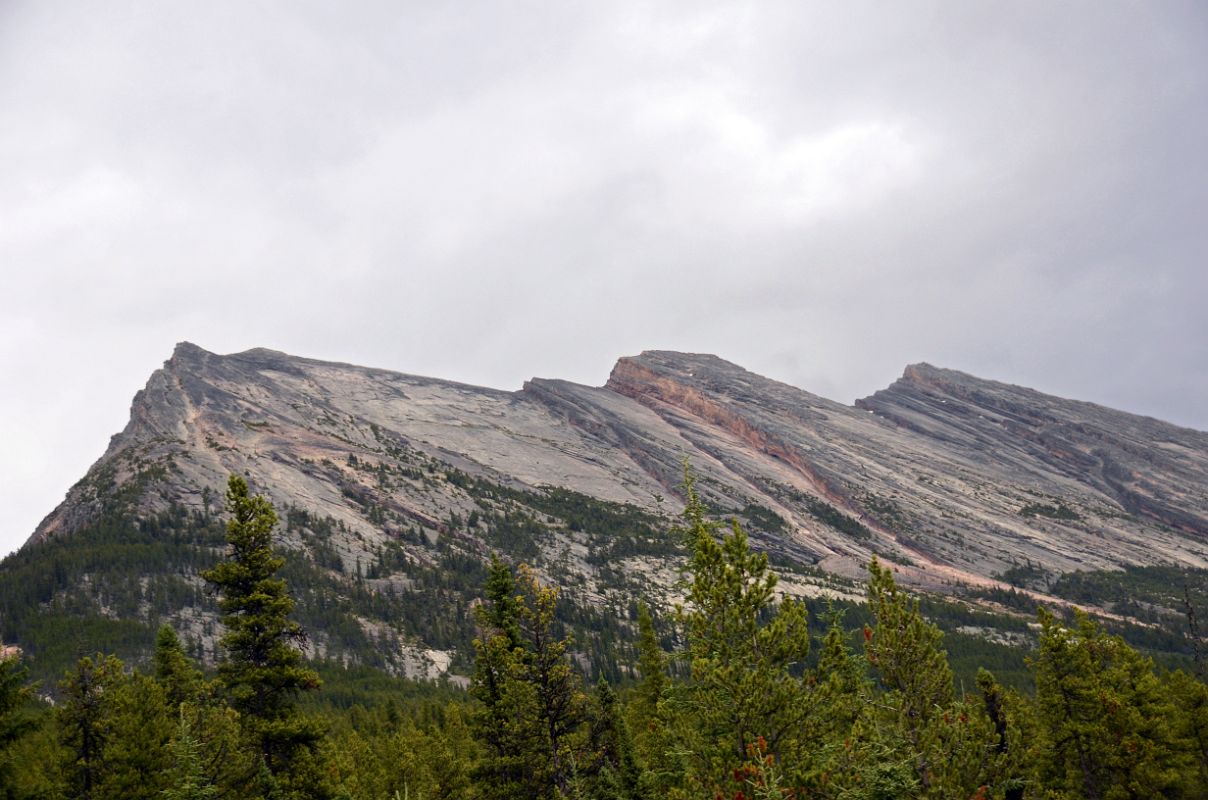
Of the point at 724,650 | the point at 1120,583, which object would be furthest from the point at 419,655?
the point at 1120,583

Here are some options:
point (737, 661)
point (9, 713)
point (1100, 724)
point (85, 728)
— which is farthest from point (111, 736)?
point (1100, 724)

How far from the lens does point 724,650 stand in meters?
20.8

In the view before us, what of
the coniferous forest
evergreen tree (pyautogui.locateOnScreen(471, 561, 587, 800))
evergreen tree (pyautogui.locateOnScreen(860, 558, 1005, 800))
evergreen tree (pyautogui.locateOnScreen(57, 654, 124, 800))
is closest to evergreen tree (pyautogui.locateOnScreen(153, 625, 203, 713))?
the coniferous forest

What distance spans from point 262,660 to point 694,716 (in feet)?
44.2

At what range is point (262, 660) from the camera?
2430cm

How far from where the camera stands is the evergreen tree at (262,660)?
76.7 feet

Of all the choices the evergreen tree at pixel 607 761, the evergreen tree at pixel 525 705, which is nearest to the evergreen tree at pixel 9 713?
the evergreen tree at pixel 525 705

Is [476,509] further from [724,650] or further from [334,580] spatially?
[724,650]

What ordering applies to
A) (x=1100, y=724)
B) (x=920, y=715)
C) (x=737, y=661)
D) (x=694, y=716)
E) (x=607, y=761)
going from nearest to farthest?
(x=737, y=661), (x=694, y=716), (x=920, y=715), (x=607, y=761), (x=1100, y=724)

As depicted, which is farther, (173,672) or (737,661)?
(173,672)

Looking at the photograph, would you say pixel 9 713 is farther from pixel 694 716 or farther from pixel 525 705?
pixel 694 716

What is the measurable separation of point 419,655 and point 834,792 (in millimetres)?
114065

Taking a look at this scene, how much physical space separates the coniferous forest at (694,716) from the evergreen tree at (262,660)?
66mm

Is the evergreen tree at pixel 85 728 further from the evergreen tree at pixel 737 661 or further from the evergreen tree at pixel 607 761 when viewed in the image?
the evergreen tree at pixel 737 661
